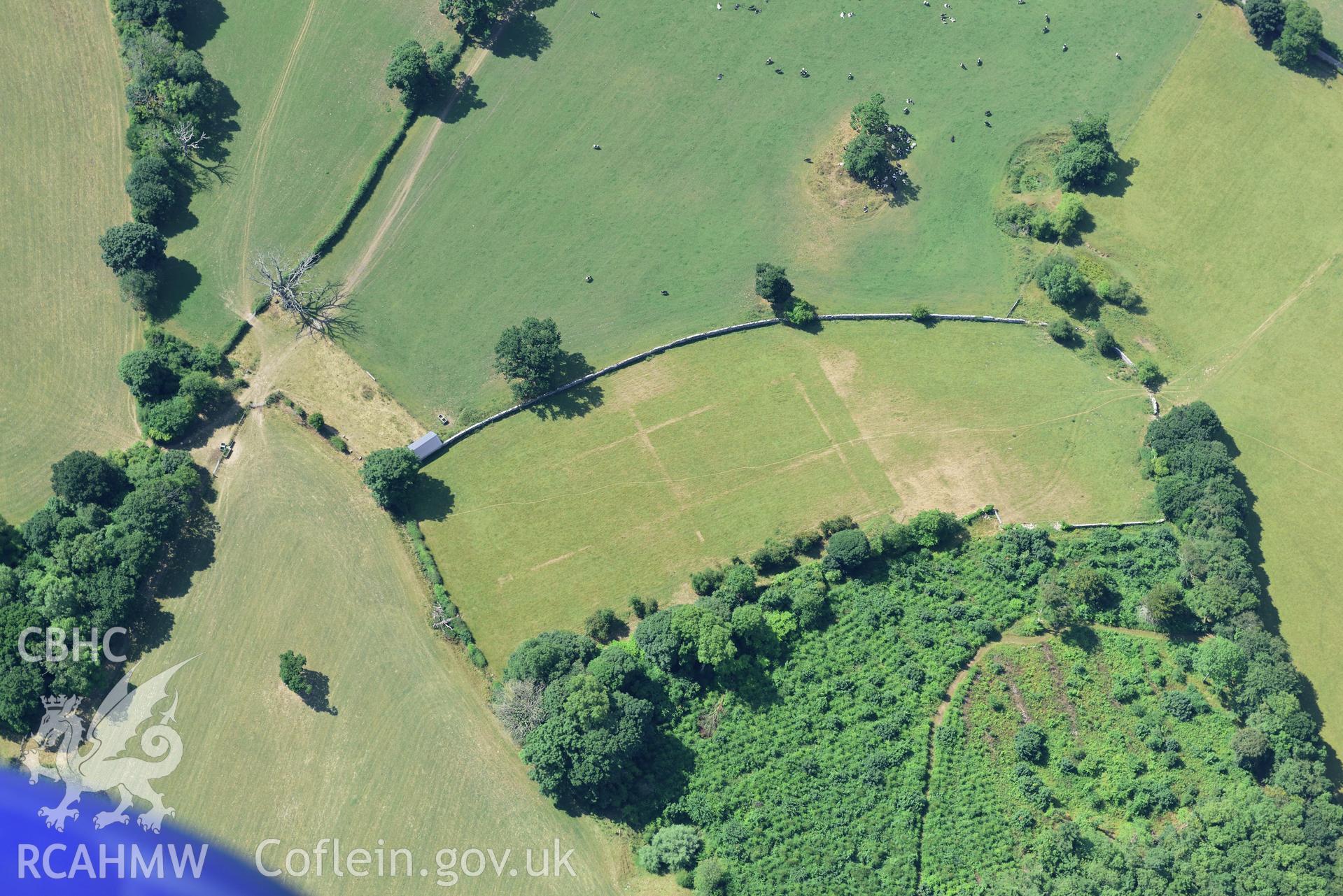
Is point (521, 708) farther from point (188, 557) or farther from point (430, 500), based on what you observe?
point (188, 557)

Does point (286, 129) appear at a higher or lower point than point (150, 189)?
higher

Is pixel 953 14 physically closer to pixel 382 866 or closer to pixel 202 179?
pixel 202 179

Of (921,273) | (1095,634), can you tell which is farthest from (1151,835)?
(921,273)

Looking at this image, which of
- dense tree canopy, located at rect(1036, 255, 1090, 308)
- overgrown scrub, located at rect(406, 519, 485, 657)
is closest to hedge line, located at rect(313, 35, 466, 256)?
overgrown scrub, located at rect(406, 519, 485, 657)

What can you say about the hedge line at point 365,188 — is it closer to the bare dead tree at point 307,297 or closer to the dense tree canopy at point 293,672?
the bare dead tree at point 307,297

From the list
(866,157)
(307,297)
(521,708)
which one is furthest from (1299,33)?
(307,297)

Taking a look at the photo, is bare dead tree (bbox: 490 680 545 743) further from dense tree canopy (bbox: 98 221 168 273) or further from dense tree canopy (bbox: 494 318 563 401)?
dense tree canopy (bbox: 98 221 168 273)

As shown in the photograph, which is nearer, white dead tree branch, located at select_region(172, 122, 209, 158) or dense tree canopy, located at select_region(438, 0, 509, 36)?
white dead tree branch, located at select_region(172, 122, 209, 158)
